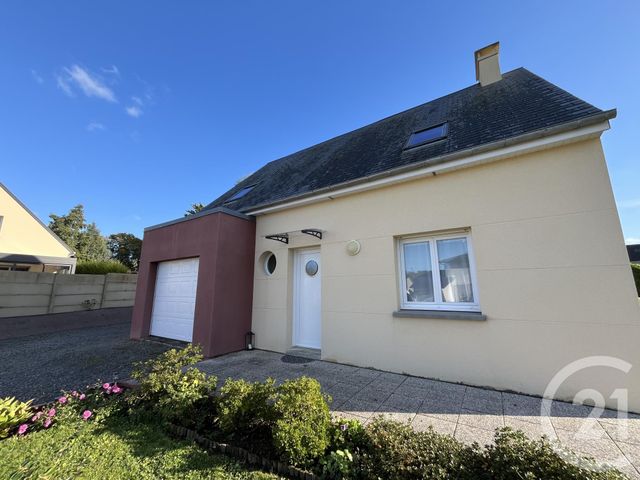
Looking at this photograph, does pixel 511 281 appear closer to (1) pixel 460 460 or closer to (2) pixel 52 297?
(1) pixel 460 460

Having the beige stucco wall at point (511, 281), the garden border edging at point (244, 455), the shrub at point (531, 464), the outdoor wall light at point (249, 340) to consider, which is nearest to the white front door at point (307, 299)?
the beige stucco wall at point (511, 281)

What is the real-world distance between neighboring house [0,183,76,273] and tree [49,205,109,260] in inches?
655

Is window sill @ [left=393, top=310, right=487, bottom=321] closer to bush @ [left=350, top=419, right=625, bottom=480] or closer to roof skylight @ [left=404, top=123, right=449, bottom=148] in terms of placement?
bush @ [left=350, top=419, right=625, bottom=480]

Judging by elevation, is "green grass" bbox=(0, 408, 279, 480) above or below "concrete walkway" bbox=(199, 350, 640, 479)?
below

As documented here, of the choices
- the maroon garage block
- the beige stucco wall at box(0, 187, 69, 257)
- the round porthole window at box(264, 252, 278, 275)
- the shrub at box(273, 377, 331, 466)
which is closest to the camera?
the shrub at box(273, 377, 331, 466)

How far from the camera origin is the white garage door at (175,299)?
7.30m

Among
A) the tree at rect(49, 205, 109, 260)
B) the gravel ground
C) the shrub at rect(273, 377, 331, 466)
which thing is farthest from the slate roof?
the tree at rect(49, 205, 109, 260)

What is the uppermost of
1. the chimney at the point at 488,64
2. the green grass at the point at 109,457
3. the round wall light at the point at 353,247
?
the chimney at the point at 488,64

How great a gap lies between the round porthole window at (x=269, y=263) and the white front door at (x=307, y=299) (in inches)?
30.4

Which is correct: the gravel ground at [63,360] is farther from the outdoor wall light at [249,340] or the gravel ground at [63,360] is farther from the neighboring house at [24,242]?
the neighboring house at [24,242]

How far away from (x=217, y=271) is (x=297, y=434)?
4869mm

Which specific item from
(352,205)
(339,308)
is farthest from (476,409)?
(352,205)

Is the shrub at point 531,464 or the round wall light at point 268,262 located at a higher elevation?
the round wall light at point 268,262

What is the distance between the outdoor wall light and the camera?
6.86 metres
